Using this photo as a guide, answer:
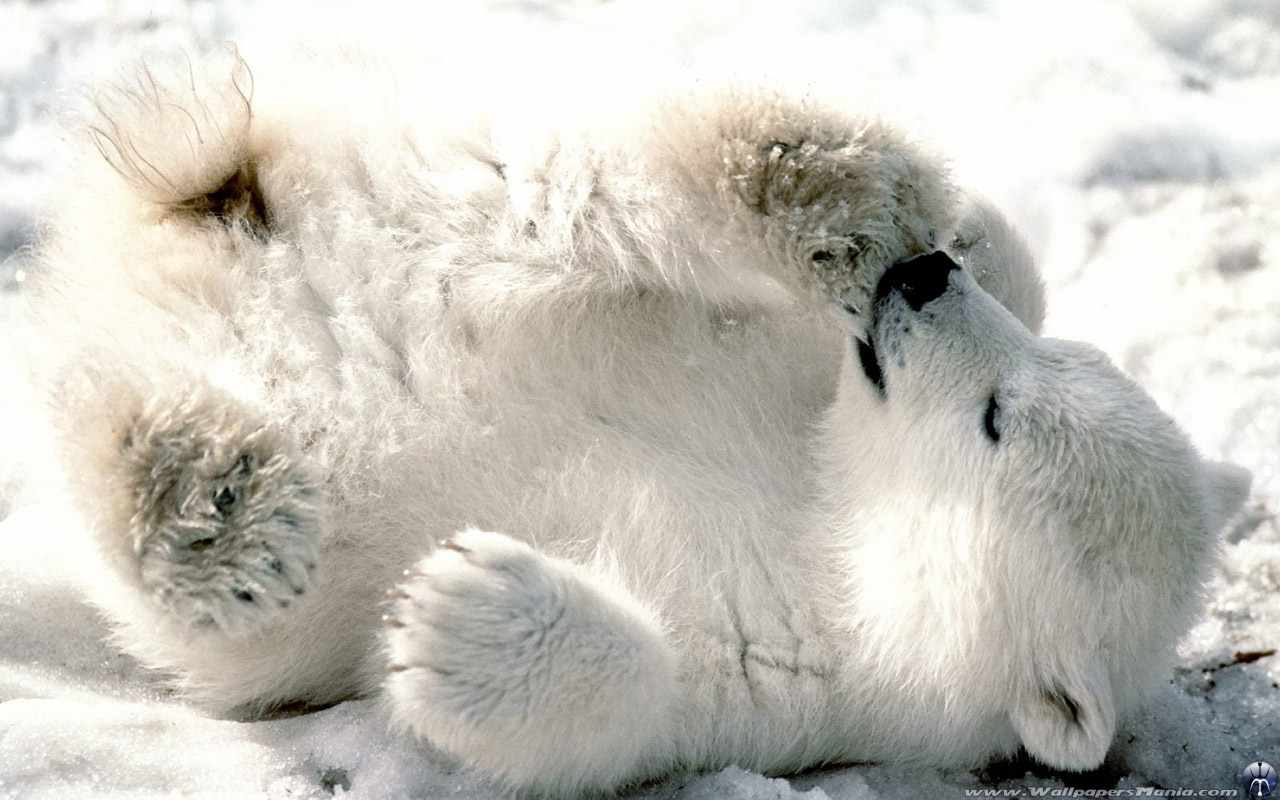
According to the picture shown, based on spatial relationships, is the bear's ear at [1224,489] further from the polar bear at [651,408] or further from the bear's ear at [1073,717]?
the bear's ear at [1073,717]

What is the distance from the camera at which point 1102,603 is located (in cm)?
297

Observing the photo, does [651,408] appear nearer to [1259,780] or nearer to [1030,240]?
[1259,780]

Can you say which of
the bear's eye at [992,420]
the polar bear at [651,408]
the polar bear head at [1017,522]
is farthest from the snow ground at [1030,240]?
the bear's eye at [992,420]

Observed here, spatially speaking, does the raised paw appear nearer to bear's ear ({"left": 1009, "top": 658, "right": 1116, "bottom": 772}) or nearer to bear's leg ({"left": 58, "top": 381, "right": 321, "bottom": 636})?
bear's leg ({"left": 58, "top": 381, "right": 321, "bottom": 636})

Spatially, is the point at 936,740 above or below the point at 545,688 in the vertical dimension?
below

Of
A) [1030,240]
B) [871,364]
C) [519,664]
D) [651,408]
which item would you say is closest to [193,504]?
[519,664]

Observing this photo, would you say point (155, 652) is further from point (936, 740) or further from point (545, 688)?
point (936, 740)

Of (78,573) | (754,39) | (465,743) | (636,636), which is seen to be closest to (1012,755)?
(636,636)

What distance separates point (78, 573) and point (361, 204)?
116 cm

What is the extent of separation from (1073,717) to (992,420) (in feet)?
2.24

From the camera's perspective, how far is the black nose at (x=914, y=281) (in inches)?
120

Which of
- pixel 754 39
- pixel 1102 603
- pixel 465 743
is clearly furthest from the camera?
pixel 754 39

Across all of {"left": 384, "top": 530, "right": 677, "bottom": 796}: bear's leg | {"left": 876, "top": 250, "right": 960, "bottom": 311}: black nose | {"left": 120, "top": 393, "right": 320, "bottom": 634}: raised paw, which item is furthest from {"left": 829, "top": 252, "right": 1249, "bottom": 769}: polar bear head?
{"left": 120, "top": 393, "right": 320, "bottom": 634}: raised paw

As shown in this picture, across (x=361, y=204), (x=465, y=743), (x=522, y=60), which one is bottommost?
(x=465, y=743)
